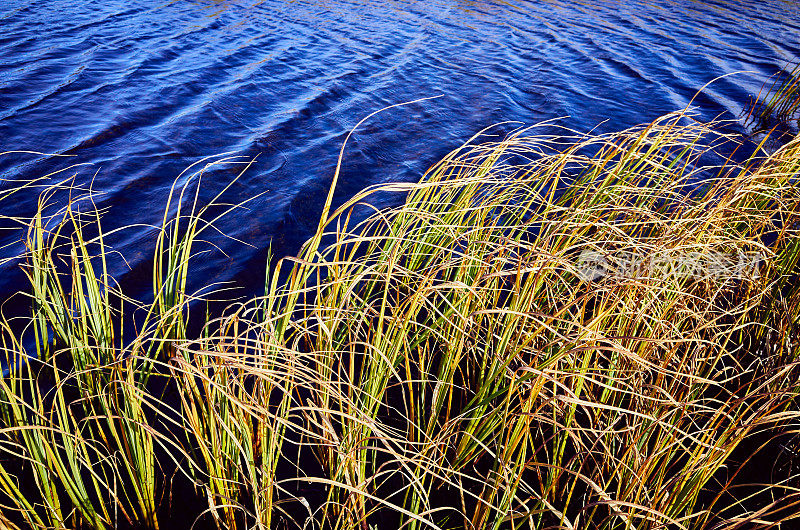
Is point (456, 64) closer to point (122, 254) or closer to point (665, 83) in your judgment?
point (665, 83)

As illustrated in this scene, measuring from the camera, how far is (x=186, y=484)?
199cm

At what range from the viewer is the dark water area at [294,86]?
3908 mm

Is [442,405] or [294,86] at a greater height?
[294,86]

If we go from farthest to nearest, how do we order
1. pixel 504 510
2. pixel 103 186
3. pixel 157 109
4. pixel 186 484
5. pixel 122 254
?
pixel 157 109, pixel 103 186, pixel 122 254, pixel 186 484, pixel 504 510

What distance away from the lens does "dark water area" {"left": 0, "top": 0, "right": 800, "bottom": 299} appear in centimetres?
391

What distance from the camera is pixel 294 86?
592 centimetres

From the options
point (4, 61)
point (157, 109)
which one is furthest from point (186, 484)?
point (4, 61)

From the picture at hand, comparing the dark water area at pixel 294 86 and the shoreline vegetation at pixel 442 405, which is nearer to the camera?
the shoreline vegetation at pixel 442 405

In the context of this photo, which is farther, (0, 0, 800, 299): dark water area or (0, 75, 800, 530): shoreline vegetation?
(0, 0, 800, 299): dark water area

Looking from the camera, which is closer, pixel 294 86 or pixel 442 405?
pixel 442 405

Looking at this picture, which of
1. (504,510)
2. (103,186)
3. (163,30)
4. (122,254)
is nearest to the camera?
(504,510)

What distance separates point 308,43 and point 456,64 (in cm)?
204

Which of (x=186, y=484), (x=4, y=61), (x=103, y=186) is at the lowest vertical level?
(x=186, y=484)

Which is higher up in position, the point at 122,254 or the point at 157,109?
the point at 157,109
